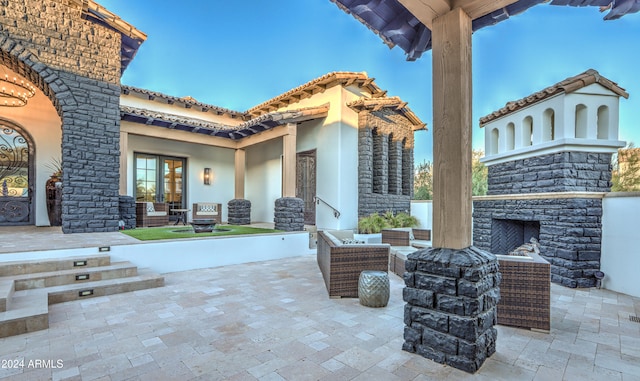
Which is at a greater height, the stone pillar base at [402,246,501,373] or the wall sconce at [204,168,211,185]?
the wall sconce at [204,168,211,185]

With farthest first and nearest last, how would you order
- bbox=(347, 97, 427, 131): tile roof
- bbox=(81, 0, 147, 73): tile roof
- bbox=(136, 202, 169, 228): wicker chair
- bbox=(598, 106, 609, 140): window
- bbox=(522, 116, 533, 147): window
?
1. bbox=(347, 97, 427, 131): tile roof
2. bbox=(136, 202, 169, 228): wicker chair
3. bbox=(81, 0, 147, 73): tile roof
4. bbox=(522, 116, 533, 147): window
5. bbox=(598, 106, 609, 140): window

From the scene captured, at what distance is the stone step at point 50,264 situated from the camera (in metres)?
4.18

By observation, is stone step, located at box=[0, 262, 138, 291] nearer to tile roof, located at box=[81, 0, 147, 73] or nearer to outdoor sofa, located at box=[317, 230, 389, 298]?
outdoor sofa, located at box=[317, 230, 389, 298]

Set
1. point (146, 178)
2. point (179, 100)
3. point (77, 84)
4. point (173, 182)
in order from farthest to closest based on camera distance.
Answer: point (173, 182) → point (179, 100) → point (146, 178) → point (77, 84)

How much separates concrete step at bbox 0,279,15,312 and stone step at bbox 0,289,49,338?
0.22ft

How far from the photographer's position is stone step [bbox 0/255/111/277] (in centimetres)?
418

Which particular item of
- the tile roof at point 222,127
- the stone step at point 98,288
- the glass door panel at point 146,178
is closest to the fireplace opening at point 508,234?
the tile roof at point 222,127

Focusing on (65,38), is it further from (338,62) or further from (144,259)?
(338,62)

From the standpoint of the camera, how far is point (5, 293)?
3354 mm

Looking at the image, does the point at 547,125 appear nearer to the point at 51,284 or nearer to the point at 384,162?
the point at 384,162

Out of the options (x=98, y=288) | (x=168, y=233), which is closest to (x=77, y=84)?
(x=168, y=233)

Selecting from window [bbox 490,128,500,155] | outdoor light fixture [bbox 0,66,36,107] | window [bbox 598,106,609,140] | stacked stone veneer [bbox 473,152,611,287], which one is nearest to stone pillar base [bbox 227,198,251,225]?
outdoor light fixture [bbox 0,66,36,107]

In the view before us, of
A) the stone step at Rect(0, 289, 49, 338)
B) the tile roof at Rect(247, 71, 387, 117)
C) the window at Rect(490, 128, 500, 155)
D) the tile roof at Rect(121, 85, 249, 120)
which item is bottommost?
the stone step at Rect(0, 289, 49, 338)

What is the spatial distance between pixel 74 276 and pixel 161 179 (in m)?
7.34
